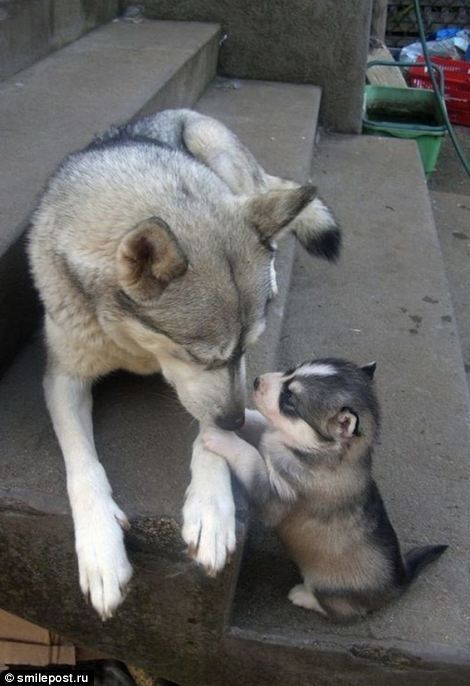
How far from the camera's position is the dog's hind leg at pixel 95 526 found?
2070mm

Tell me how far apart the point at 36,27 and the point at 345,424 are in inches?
150

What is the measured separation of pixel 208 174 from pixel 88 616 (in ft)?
5.48

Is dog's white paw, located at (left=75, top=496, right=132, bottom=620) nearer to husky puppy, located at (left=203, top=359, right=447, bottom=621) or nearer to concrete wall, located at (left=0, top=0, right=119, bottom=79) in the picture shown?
husky puppy, located at (left=203, top=359, right=447, bottom=621)

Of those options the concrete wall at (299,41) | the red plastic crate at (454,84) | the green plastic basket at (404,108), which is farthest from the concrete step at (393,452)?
the red plastic crate at (454,84)

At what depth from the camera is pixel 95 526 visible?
2.10m

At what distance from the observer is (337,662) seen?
2.41 metres

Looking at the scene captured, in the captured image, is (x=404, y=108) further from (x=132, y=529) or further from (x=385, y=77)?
(x=132, y=529)

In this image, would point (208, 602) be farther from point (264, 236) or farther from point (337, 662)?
point (264, 236)

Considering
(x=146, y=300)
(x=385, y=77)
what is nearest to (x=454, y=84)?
(x=385, y=77)

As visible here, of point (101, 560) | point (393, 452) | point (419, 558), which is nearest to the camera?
point (101, 560)

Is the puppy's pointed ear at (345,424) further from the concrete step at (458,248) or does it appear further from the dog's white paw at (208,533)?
the concrete step at (458,248)

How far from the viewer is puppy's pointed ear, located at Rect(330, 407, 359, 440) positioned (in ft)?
7.46

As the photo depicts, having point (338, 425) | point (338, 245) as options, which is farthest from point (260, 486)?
point (338, 245)

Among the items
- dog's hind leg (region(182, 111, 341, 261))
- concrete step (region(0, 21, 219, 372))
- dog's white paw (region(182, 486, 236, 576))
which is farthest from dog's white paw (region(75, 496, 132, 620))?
dog's hind leg (region(182, 111, 341, 261))
